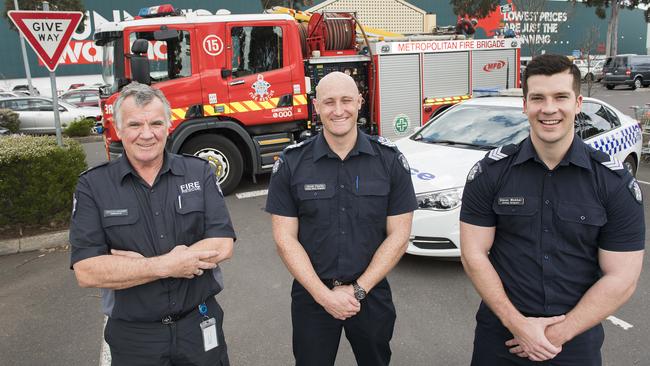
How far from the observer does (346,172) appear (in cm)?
241

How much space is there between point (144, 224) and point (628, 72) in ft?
97.1

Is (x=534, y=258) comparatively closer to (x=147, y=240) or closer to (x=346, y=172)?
(x=346, y=172)

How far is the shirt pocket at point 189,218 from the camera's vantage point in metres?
2.21

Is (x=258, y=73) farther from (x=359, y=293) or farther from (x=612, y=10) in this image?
(x=612, y=10)

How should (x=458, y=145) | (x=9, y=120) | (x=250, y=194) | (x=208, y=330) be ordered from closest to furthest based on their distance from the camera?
1. (x=208, y=330)
2. (x=458, y=145)
3. (x=250, y=194)
4. (x=9, y=120)

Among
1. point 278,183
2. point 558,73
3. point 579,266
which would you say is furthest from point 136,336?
point 558,73

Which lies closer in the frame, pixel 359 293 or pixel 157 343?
pixel 157 343

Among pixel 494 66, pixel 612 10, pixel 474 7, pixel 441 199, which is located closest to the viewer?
pixel 441 199

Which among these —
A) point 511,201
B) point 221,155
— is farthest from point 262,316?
point 221,155

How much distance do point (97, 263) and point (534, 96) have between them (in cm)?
192

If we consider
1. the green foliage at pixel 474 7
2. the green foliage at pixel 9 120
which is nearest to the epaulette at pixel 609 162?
the green foliage at pixel 9 120

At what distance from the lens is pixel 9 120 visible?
13508mm

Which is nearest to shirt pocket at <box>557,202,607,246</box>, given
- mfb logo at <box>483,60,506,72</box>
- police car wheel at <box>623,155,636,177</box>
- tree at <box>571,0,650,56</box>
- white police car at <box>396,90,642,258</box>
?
white police car at <box>396,90,642,258</box>

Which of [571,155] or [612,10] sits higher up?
[612,10]
